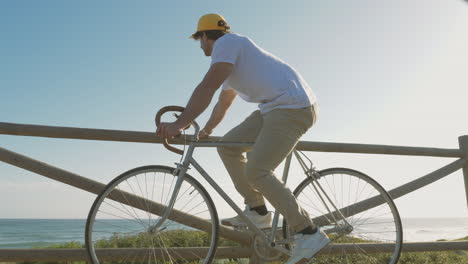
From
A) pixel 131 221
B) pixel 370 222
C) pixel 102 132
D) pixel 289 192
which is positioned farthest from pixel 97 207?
pixel 370 222

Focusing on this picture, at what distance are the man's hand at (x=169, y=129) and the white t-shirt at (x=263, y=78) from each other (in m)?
0.53

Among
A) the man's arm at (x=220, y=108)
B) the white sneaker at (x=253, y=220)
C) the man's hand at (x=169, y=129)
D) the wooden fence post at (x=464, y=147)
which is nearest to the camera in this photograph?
the man's hand at (x=169, y=129)

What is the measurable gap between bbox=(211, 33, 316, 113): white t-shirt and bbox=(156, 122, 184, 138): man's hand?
532 millimetres

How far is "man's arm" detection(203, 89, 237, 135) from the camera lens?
3355 mm

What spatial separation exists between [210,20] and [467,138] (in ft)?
11.3

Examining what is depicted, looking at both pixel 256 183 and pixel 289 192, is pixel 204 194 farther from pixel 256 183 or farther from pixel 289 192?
pixel 289 192

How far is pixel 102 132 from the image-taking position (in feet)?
11.1

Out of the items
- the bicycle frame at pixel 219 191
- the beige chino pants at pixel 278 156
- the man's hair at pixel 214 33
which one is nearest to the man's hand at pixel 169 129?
the bicycle frame at pixel 219 191

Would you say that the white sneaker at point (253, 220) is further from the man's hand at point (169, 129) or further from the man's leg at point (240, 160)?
the man's hand at point (169, 129)

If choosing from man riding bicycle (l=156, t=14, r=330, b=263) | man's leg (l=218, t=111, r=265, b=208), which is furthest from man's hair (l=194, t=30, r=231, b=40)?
man's leg (l=218, t=111, r=265, b=208)

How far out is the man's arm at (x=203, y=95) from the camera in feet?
8.52

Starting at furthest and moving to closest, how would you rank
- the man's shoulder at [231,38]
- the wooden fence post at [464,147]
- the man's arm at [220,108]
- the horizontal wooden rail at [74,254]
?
the wooden fence post at [464,147]
the man's arm at [220,108]
the horizontal wooden rail at [74,254]
the man's shoulder at [231,38]

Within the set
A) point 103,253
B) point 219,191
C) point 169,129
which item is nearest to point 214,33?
point 169,129

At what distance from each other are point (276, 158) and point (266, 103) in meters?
0.38
